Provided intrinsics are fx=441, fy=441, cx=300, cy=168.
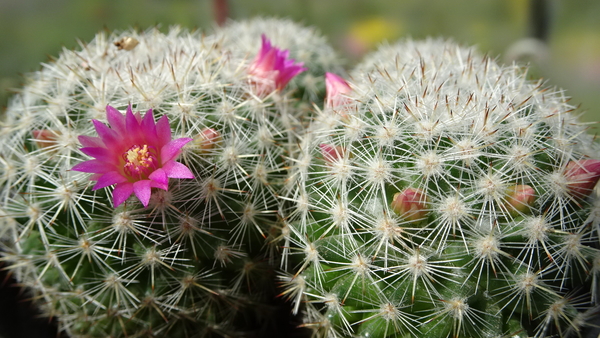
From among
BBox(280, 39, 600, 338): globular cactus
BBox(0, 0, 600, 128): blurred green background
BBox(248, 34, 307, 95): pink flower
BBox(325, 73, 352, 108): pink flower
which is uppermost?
BBox(0, 0, 600, 128): blurred green background

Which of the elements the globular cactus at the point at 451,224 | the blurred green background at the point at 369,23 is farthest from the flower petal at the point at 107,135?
the blurred green background at the point at 369,23

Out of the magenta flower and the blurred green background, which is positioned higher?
the blurred green background

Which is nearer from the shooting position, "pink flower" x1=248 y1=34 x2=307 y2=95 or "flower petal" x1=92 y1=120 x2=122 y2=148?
"flower petal" x1=92 y1=120 x2=122 y2=148

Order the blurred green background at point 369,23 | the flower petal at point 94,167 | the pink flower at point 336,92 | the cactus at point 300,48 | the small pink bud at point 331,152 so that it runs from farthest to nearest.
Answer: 1. the blurred green background at point 369,23
2. the cactus at point 300,48
3. the pink flower at point 336,92
4. the small pink bud at point 331,152
5. the flower petal at point 94,167

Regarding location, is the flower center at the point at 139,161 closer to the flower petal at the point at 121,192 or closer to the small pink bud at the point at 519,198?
the flower petal at the point at 121,192

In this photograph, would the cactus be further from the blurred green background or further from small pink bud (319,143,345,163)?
the blurred green background

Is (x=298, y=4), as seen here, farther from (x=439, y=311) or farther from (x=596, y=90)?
(x=439, y=311)

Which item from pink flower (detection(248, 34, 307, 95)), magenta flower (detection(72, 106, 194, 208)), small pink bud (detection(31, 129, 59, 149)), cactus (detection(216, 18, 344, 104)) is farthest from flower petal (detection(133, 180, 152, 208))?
cactus (detection(216, 18, 344, 104))

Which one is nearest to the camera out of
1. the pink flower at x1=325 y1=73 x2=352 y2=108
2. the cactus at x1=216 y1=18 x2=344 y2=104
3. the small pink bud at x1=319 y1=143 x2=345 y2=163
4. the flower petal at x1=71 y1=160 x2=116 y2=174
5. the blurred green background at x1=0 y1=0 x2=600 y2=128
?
the flower petal at x1=71 y1=160 x2=116 y2=174
